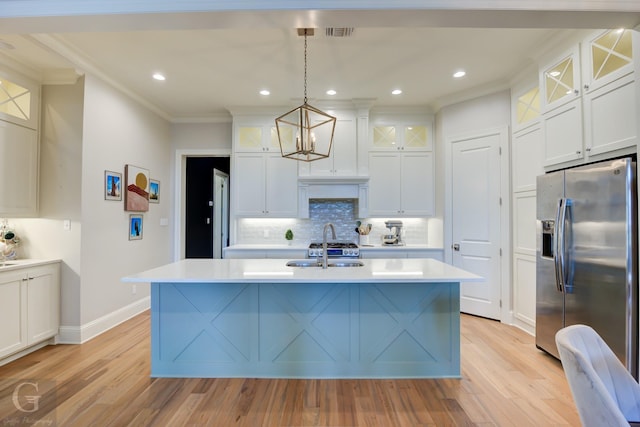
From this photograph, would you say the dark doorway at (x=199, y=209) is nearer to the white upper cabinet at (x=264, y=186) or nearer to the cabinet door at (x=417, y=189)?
the white upper cabinet at (x=264, y=186)

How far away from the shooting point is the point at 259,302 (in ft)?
7.97

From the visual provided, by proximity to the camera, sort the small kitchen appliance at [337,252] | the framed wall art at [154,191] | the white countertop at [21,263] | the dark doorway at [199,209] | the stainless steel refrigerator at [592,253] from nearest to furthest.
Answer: the stainless steel refrigerator at [592,253] < the white countertop at [21,263] < the small kitchen appliance at [337,252] < the framed wall art at [154,191] < the dark doorway at [199,209]

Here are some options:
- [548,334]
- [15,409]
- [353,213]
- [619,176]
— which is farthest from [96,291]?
[619,176]

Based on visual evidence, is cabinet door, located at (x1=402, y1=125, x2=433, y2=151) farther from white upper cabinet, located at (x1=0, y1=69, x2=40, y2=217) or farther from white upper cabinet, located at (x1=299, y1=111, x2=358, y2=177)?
white upper cabinet, located at (x1=0, y1=69, x2=40, y2=217)

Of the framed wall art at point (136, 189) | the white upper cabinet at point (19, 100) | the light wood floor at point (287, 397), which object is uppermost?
the white upper cabinet at point (19, 100)

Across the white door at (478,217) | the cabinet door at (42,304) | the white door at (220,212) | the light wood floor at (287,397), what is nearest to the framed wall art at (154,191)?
the cabinet door at (42,304)

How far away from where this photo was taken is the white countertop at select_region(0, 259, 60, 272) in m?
2.65

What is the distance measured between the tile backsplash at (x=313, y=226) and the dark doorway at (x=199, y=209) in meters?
1.83

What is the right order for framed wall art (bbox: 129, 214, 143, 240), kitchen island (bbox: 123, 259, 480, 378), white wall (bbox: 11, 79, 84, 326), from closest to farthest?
kitchen island (bbox: 123, 259, 480, 378)
white wall (bbox: 11, 79, 84, 326)
framed wall art (bbox: 129, 214, 143, 240)

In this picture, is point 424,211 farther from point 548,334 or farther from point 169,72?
point 169,72

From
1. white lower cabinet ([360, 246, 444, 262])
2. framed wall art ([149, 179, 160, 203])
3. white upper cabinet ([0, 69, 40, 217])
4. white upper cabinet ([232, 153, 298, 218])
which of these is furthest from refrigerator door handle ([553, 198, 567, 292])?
white upper cabinet ([0, 69, 40, 217])

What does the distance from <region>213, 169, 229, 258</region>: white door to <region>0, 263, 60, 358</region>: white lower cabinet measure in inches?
122

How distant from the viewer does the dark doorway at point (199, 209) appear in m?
6.17

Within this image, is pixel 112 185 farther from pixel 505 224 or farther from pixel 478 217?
pixel 505 224
